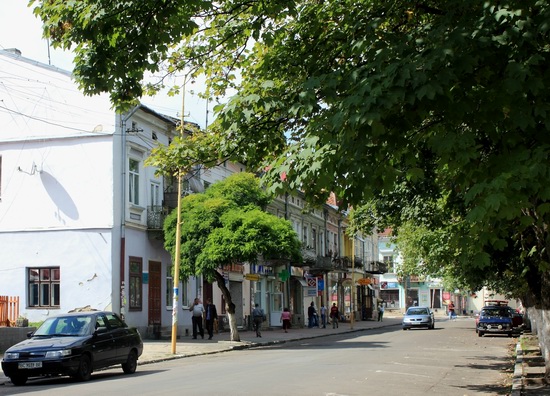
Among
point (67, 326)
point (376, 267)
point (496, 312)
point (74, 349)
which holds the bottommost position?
point (496, 312)

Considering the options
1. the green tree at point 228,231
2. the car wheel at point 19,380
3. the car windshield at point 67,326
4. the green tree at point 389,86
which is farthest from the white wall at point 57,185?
the green tree at point 389,86

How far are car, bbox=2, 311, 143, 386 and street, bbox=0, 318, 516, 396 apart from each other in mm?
330

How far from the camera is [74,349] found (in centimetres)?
1575

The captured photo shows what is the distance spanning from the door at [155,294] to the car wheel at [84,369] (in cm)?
1620

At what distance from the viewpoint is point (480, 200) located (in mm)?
6473

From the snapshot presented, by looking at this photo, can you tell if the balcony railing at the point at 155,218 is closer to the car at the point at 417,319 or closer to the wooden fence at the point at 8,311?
the wooden fence at the point at 8,311

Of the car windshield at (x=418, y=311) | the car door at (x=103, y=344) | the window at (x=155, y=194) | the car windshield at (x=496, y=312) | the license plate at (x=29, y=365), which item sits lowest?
the car windshield at (x=418, y=311)

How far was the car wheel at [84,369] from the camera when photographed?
15812 mm

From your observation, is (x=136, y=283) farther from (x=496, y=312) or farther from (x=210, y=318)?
(x=496, y=312)

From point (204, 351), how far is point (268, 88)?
17329 millimetres

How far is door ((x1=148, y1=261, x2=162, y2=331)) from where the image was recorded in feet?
107

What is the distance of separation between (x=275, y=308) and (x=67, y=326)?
32.8m

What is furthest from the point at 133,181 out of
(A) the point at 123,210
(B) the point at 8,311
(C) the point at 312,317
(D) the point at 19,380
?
Result: (C) the point at 312,317

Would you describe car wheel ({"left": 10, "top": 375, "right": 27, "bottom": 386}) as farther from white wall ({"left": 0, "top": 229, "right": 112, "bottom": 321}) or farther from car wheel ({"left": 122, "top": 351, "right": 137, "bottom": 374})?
white wall ({"left": 0, "top": 229, "right": 112, "bottom": 321})
